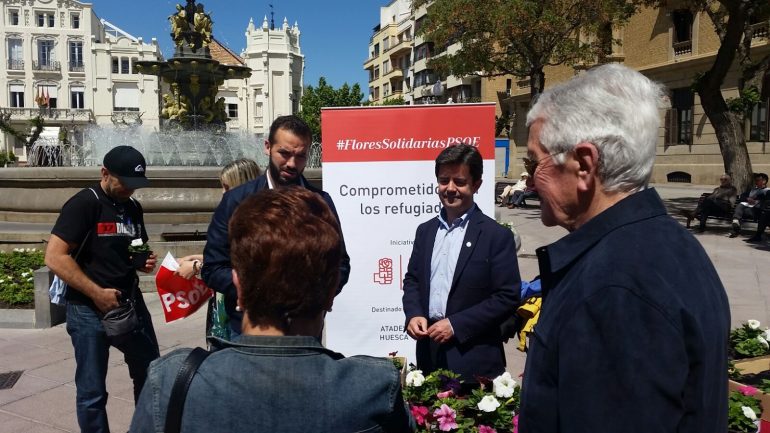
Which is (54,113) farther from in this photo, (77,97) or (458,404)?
(458,404)

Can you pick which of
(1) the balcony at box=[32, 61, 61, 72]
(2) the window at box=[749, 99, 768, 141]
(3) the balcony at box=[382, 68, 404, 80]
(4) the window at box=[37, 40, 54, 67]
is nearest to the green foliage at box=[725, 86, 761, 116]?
(2) the window at box=[749, 99, 768, 141]

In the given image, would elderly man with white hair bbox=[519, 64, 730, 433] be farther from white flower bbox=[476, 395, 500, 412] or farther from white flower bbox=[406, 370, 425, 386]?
white flower bbox=[406, 370, 425, 386]

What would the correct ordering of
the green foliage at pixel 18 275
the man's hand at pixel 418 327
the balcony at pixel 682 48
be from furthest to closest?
the balcony at pixel 682 48 < the green foliage at pixel 18 275 < the man's hand at pixel 418 327

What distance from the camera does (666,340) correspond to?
1.30 meters

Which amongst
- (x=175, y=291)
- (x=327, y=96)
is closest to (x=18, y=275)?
(x=175, y=291)

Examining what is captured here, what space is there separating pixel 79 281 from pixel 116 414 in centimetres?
143

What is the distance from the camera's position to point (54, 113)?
73062 mm

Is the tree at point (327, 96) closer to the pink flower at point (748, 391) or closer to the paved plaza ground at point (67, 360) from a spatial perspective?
the paved plaza ground at point (67, 360)

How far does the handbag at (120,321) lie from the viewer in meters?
3.50

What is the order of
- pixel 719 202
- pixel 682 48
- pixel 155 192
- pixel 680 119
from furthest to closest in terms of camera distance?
pixel 680 119
pixel 682 48
pixel 719 202
pixel 155 192

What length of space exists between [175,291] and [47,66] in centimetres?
8280

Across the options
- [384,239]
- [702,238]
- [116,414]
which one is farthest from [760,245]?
[116,414]

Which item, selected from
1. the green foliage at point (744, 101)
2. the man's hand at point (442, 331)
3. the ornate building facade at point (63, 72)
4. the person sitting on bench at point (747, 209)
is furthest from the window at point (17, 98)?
the man's hand at point (442, 331)

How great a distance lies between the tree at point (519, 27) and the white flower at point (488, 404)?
2053cm
